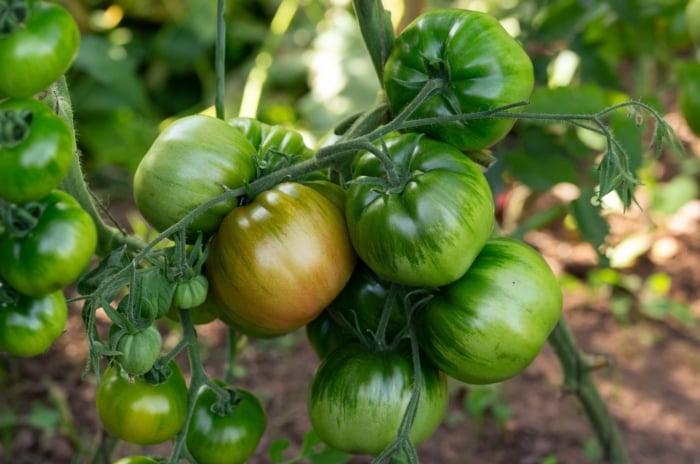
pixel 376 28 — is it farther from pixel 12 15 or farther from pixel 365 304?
pixel 12 15

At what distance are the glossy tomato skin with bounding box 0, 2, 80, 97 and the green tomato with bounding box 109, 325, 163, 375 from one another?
216 millimetres

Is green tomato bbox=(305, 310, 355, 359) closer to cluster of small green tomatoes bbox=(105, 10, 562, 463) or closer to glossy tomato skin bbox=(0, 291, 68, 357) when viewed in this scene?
cluster of small green tomatoes bbox=(105, 10, 562, 463)

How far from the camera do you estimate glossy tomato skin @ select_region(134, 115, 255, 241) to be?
76 cm

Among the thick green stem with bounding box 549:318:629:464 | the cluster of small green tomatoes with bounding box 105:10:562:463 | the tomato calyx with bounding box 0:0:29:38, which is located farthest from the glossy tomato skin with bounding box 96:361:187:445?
the thick green stem with bounding box 549:318:629:464

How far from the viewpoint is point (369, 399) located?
0.82m

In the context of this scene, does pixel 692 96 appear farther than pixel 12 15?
Yes

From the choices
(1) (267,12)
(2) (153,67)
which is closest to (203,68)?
(2) (153,67)

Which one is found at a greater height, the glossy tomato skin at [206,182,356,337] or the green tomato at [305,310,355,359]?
the glossy tomato skin at [206,182,356,337]

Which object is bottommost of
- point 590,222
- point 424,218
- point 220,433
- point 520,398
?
point 520,398

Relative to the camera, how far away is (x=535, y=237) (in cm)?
267

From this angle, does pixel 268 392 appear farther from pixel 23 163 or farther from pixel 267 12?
pixel 267 12

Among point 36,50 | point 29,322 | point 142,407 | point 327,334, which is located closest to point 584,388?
point 327,334

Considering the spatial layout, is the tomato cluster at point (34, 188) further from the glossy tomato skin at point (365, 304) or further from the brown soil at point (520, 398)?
the brown soil at point (520, 398)

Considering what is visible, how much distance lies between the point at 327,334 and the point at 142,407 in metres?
0.23
